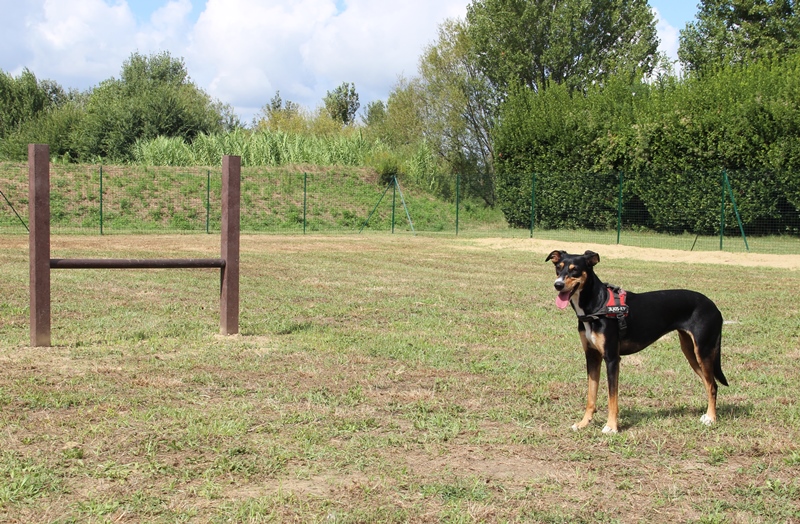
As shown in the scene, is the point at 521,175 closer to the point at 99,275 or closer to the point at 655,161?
the point at 655,161

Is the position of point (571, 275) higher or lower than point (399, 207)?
lower

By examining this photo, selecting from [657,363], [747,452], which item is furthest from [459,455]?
[657,363]

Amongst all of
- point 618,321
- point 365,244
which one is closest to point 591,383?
point 618,321

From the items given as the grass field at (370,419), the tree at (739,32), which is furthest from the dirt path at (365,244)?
the tree at (739,32)

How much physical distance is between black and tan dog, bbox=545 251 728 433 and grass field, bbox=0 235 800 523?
338 millimetres

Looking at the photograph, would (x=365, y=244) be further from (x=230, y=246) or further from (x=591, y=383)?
(x=591, y=383)

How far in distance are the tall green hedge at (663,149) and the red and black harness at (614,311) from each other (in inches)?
838

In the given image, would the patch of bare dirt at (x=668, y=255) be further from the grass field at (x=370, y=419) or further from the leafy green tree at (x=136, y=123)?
the leafy green tree at (x=136, y=123)

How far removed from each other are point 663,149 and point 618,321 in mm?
24692

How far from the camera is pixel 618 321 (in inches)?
198

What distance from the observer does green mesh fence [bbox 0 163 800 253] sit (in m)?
24.8

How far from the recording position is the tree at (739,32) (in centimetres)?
3828

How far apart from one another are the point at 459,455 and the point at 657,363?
3.37 m

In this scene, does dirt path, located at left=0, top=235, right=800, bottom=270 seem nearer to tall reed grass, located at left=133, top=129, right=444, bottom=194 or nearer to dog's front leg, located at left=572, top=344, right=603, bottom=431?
tall reed grass, located at left=133, top=129, right=444, bottom=194
